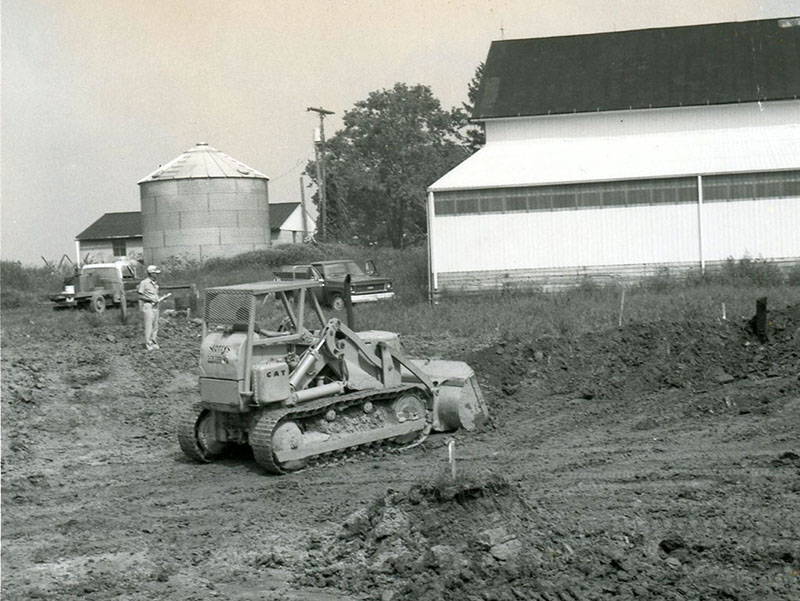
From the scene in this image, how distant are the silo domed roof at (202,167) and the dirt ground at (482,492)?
34.9 m

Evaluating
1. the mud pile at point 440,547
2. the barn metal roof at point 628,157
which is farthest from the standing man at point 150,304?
the barn metal roof at point 628,157

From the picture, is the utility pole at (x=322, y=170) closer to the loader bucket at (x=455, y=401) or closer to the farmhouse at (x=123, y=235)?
the farmhouse at (x=123, y=235)

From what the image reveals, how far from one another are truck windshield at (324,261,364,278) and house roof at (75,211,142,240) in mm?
36522

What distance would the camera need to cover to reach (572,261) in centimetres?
3275

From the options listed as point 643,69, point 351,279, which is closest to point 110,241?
point 643,69

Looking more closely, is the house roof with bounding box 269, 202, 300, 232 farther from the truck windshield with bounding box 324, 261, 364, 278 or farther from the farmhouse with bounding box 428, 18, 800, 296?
the truck windshield with bounding box 324, 261, 364, 278

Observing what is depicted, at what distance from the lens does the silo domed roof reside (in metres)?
53.7

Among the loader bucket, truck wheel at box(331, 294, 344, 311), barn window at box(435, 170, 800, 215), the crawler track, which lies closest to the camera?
the crawler track

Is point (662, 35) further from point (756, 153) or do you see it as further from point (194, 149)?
point (194, 149)

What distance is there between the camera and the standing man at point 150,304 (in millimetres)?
20703

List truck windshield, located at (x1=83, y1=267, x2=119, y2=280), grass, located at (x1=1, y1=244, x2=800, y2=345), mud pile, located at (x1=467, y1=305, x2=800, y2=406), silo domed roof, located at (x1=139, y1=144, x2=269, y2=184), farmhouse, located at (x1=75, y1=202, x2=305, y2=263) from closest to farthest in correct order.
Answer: mud pile, located at (x1=467, y1=305, x2=800, y2=406)
grass, located at (x1=1, y1=244, x2=800, y2=345)
truck windshield, located at (x1=83, y1=267, x2=119, y2=280)
silo domed roof, located at (x1=139, y1=144, x2=269, y2=184)
farmhouse, located at (x1=75, y1=202, x2=305, y2=263)

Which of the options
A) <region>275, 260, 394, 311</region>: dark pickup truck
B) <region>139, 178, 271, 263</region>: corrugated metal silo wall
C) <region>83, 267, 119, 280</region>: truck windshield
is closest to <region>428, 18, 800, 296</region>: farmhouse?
<region>275, 260, 394, 311</region>: dark pickup truck

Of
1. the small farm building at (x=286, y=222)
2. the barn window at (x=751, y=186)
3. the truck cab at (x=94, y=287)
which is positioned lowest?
the truck cab at (x=94, y=287)

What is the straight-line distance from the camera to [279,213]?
221ft
